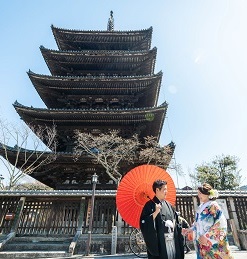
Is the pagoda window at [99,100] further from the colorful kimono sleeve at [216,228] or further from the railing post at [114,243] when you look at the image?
the colorful kimono sleeve at [216,228]

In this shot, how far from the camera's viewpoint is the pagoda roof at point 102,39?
1750cm

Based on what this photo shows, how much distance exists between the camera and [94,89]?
48.2 feet

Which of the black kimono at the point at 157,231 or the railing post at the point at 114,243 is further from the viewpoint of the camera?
the railing post at the point at 114,243

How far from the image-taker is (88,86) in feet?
47.6

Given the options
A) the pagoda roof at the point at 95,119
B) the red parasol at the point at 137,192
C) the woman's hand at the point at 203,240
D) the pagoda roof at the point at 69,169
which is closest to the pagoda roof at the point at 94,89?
the pagoda roof at the point at 95,119

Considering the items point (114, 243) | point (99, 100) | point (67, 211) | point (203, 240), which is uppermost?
point (99, 100)

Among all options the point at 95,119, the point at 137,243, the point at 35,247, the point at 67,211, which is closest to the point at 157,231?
the point at 137,243

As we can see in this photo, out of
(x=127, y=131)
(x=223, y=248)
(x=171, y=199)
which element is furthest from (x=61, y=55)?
(x=223, y=248)

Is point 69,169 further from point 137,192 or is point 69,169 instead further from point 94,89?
point 137,192

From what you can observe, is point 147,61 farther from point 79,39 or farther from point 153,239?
point 153,239

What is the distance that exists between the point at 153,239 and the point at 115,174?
9.53m

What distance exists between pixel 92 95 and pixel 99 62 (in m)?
3.26

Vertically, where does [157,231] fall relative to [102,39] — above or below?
below

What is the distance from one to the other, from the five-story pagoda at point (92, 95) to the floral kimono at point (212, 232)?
28.8 feet
